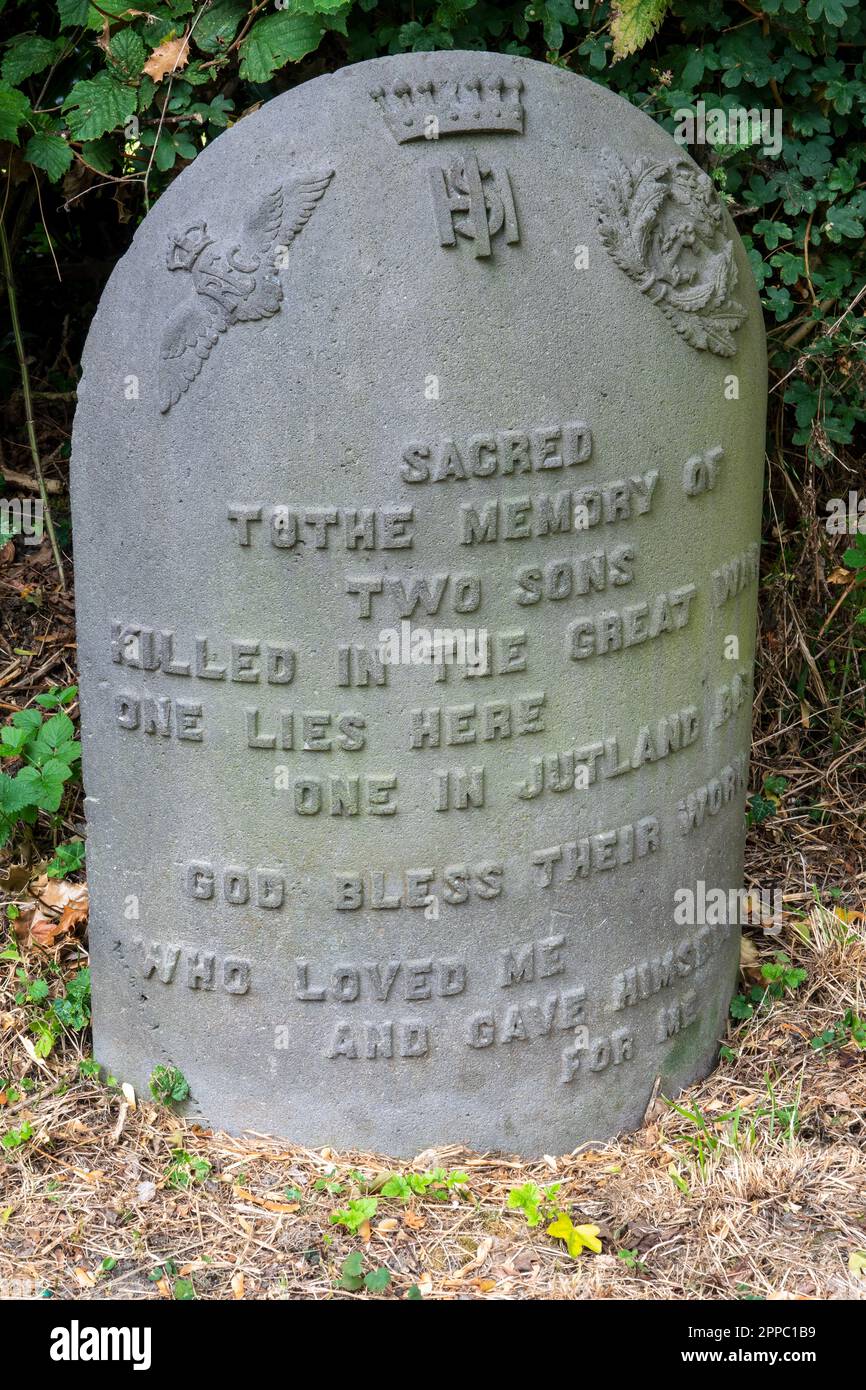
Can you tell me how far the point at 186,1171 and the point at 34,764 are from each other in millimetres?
993

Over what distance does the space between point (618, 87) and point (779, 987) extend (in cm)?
224

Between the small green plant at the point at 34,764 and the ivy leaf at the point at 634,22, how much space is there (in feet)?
6.53

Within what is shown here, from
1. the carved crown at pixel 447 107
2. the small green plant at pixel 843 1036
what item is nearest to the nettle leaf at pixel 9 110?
the carved crown at pixel 447 107

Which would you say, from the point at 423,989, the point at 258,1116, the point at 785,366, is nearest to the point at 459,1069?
the point at 423,989

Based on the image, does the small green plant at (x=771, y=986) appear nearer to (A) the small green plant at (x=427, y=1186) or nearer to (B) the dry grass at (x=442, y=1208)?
(B) the dry grass at (x=442, y=1208)

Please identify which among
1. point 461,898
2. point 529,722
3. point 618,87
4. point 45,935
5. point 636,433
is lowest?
point 45,935

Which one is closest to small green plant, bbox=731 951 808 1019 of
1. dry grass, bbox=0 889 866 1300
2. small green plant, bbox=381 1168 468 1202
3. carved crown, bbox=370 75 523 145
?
dry grass, bbox=0 889 866 1300

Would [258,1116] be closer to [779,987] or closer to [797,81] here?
[779,987]

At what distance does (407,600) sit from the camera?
8.62 feet

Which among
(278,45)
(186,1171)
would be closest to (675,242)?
(278,45)

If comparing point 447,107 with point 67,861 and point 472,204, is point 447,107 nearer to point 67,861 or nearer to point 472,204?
point 472,204

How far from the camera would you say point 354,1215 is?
2.76m

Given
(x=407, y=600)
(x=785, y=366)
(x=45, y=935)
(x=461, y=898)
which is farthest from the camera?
(x=785, y=366)

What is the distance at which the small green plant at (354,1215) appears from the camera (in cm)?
276
